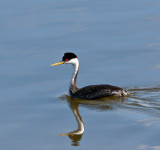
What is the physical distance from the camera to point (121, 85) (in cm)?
1430

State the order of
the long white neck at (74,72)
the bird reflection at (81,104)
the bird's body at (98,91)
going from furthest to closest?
the long white neck at (74,72) < the bird's body at (98,91) < the bird reflection at (81,104)

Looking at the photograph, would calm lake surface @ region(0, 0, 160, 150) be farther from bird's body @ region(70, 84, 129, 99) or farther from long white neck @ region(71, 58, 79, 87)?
long white neck @ region(71, 58, 79, 87)

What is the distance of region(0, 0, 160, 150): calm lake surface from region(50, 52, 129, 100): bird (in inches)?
7.0

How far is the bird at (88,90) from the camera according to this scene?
13.6 meters

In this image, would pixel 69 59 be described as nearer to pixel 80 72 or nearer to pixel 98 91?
pixel 80 72

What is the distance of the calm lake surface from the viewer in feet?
36.5

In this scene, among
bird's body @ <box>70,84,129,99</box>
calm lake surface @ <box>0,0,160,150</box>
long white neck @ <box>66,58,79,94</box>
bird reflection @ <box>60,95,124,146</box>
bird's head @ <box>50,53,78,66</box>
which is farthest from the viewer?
bird's head @ <box>50,53,78,66</box>

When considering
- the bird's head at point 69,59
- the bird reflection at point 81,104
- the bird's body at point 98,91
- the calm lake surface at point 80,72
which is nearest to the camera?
the calm lake surface at point 80,72

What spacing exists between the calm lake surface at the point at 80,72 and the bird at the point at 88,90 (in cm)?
18

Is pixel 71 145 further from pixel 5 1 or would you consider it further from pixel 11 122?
pixel 5 1

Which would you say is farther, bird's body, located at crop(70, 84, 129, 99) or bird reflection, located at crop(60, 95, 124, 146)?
bird's body, located at crop(70, 84, 129, 99)

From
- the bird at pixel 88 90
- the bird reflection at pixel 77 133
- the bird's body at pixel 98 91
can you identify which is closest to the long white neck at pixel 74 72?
the bird at pixel 88 90

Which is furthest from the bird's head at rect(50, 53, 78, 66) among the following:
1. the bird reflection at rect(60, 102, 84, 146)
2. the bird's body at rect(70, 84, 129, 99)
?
the bird reflection at rect(60, 102, 84, 146)

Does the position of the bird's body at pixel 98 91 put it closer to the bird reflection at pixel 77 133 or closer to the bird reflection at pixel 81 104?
the bird reflection at pixel 81 104
